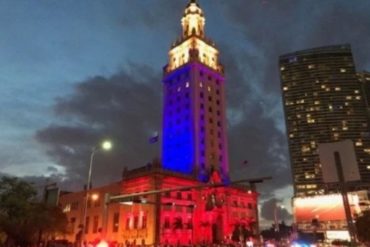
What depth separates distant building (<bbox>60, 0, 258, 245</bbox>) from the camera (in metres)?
71.8

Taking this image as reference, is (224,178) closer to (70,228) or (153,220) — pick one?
(153,220)

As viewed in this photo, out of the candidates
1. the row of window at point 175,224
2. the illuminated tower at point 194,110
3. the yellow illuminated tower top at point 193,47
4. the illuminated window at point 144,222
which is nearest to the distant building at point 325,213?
the illuminated tower at point 194,110

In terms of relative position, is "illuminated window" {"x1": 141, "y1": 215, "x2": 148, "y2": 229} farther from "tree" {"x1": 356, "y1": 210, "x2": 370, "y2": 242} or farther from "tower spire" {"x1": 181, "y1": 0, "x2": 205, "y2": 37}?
"tower spire" {"x1": 181, "y1": 0, "x2": 205, "y2": 37}

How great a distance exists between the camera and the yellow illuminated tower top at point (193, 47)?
10025 cm

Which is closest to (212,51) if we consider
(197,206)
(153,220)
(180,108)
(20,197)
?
(180,108)

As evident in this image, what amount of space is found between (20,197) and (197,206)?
40816 mm

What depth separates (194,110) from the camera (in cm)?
8831

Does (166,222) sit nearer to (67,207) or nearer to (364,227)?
(364,227)

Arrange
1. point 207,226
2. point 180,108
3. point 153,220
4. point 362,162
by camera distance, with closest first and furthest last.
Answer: point 153,220
point 207,226
point 180,108
point 362,162

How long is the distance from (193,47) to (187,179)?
42.0 m

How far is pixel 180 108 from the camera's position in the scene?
92.6 meters

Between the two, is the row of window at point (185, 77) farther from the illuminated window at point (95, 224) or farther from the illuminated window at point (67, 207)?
the illuminated window at point (67, 207)

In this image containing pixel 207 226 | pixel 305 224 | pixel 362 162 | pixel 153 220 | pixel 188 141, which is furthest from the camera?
pixel 362 162

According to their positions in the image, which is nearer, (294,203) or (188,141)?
(188,141)
